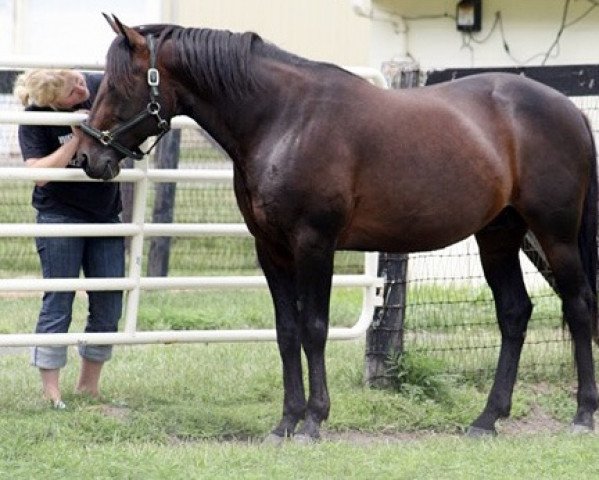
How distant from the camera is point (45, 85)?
7.61 metres

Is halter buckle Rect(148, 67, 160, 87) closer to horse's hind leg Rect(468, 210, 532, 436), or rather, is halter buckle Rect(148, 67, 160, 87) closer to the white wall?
horse's hind leg Rect(468, 210, 532, 436)

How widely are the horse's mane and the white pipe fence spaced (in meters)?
0.53

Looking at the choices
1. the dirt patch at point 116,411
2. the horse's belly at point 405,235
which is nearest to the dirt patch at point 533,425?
the horse's belly at point 405,235

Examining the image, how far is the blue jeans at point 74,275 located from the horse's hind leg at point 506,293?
77.2 inches

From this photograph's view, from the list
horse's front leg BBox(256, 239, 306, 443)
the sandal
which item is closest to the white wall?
the sandal

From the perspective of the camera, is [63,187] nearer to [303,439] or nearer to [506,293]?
[303,439]

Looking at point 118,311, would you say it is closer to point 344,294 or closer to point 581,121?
point 581,121

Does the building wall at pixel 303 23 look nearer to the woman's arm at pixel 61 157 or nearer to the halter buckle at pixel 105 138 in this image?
the woman's arm at pixel 61 157

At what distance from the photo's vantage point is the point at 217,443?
7.26 m

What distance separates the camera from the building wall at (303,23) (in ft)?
59.4

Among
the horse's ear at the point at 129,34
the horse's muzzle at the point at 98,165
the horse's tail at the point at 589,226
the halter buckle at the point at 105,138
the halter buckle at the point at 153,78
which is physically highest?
the horse's ear at the point at 129,34

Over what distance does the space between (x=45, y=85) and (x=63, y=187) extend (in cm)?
53

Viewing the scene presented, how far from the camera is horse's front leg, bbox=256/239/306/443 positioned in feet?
24.3

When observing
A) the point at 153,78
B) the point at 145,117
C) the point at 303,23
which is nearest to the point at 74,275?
the point at 145,117
